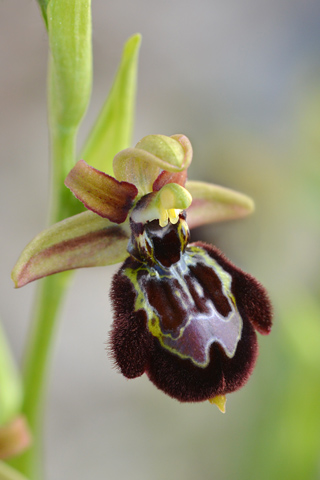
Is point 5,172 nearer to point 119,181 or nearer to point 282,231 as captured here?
point 282,231

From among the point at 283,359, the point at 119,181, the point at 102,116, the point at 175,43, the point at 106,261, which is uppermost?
the point at 175,43

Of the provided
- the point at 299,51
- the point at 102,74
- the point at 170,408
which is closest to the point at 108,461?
the point at 170,408

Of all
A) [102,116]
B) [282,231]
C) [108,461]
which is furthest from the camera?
[282,231]

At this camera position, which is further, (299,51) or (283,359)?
(299,51)

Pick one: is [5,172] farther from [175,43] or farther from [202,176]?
[175,43]

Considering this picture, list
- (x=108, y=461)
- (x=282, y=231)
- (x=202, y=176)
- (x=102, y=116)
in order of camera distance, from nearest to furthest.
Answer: (x=102, y=116)
(x=108, y=461)
(x=282, y=231)
(x=202, y=176)

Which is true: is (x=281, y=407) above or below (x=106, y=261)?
below

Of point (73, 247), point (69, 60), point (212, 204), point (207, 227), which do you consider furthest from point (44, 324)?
point (207, 227)
